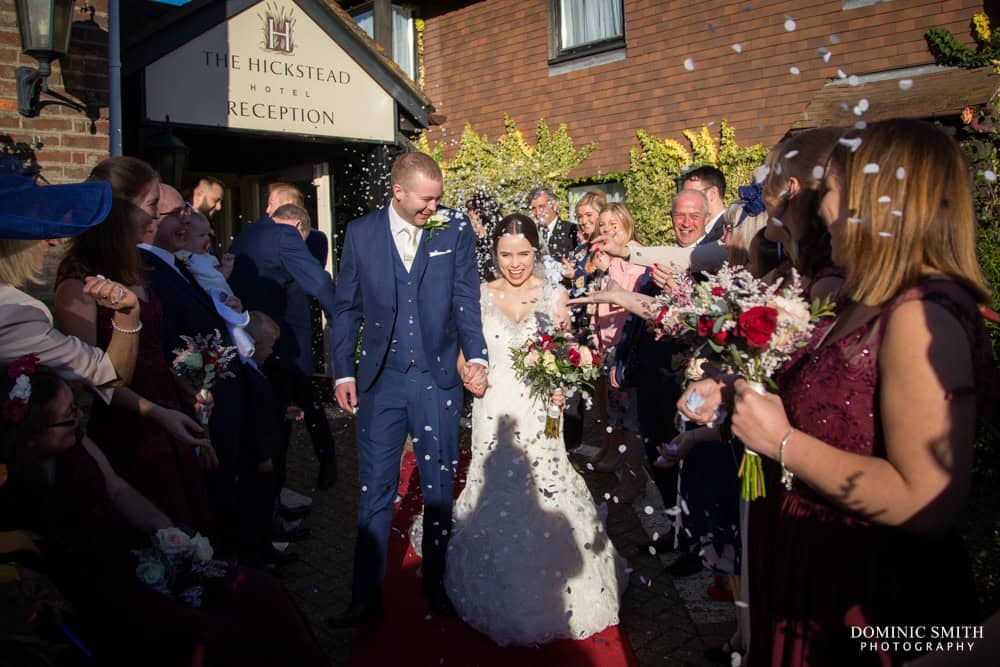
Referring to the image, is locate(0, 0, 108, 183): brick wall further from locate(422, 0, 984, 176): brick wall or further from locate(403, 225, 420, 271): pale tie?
locate(422, 0, 984, 176): brick wall

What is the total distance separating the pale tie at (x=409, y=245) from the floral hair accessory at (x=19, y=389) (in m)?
2.19

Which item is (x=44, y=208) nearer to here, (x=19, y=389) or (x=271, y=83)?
(x=19, y=389)

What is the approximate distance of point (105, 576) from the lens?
2299 mm

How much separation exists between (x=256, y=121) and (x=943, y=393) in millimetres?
8325

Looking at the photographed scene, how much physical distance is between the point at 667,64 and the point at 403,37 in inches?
238

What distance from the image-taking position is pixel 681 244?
17.3 ft

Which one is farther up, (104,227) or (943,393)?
(104,227)

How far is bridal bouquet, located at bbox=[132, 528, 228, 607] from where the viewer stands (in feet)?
7.84

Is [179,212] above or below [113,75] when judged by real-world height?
below

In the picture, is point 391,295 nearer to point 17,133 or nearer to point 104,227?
point 104,227

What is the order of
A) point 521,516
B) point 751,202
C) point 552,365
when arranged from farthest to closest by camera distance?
point 552,365 → point 521,516 → point 751,202

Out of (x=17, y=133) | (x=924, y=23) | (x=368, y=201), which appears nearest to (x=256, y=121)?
(x=368, y=201)

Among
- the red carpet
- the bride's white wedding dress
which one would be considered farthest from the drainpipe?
the red carpet

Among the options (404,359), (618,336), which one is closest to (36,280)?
(404,359)
